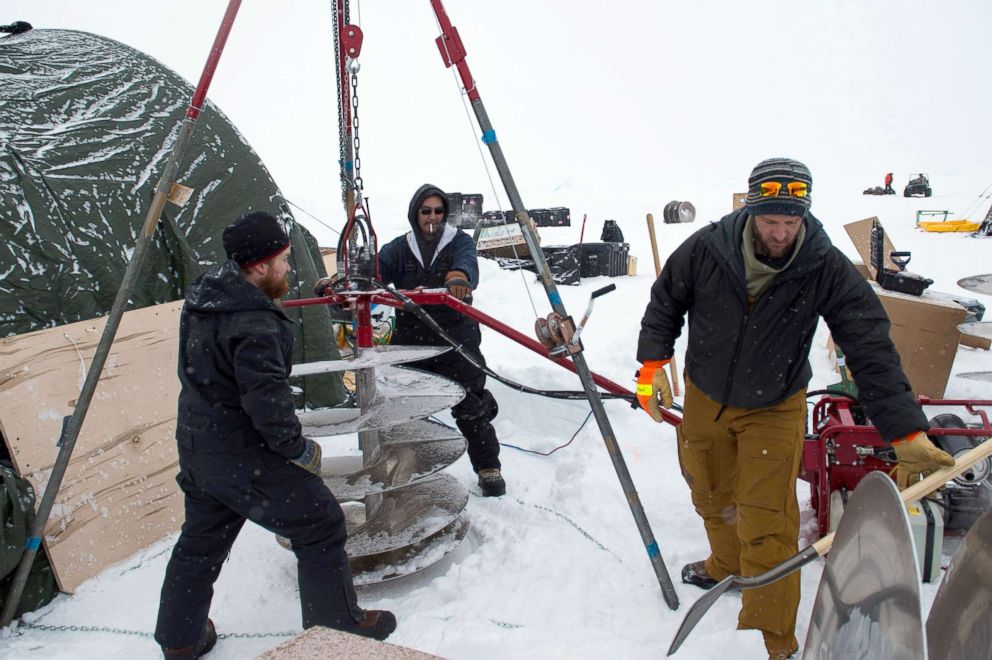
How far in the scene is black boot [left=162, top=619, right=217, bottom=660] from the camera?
286 cm

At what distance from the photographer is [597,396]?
11.0ft

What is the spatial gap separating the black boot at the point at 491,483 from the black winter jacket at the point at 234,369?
2.01 meters

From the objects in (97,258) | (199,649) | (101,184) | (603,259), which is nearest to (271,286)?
(199,649)

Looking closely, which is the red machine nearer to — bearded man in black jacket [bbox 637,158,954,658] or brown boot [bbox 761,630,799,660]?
bearded man in black jacket [bbox 637,158,954,658]

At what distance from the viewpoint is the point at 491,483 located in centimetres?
452

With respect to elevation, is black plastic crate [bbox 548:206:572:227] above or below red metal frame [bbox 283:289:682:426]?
below

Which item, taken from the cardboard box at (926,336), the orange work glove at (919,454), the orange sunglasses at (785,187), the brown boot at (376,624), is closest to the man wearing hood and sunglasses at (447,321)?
the brown boot at (376,624)

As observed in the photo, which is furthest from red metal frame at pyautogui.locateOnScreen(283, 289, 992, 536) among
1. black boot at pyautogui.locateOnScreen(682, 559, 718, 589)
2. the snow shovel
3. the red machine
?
Answer: the snow shovel

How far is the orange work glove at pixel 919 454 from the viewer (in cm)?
243

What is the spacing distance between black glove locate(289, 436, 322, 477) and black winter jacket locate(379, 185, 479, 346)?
1.78m

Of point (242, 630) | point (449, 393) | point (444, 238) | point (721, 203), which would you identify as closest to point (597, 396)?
point (449, 393)

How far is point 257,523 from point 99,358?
1292 millimetres

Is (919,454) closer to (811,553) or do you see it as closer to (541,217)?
(811,553)

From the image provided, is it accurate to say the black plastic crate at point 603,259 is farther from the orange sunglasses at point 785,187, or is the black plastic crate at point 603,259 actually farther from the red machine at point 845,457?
the orange sunglasses at point 785,187
